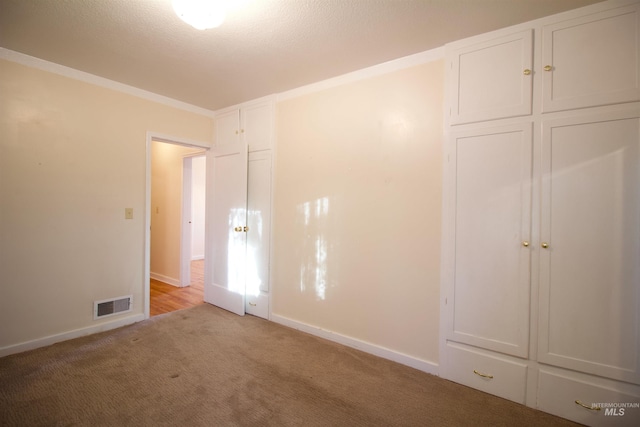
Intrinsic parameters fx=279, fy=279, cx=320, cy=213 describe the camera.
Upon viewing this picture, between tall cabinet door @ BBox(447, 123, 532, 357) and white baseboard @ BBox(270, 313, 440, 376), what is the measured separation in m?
0.35

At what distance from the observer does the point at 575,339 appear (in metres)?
1.75

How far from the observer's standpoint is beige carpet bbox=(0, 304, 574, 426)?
5.61ft

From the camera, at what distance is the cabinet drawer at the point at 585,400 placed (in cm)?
161

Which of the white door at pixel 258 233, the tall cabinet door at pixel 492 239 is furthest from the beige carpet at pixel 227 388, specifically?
the white door at pixel 258 233

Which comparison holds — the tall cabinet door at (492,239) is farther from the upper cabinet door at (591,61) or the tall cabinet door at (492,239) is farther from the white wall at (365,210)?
the upper cabinet door at (591,61)

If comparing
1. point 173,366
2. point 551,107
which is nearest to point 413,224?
point 551,107

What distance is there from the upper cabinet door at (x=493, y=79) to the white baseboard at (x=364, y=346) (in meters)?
1.93

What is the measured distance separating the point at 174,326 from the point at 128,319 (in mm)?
540

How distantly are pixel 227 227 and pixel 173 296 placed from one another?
57.8 inches

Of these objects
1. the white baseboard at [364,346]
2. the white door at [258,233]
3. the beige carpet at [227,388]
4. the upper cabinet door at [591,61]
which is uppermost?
the upper cabinet door at [591,61]

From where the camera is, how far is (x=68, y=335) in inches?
105

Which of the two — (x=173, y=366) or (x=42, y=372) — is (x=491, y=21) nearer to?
(x=173, y=366)

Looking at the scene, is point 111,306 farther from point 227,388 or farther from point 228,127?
point 228,127

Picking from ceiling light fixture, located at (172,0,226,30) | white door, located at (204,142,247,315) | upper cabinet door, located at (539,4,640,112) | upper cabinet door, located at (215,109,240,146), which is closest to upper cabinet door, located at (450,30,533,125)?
upper cabinet door, located at (539,4,640,112)
